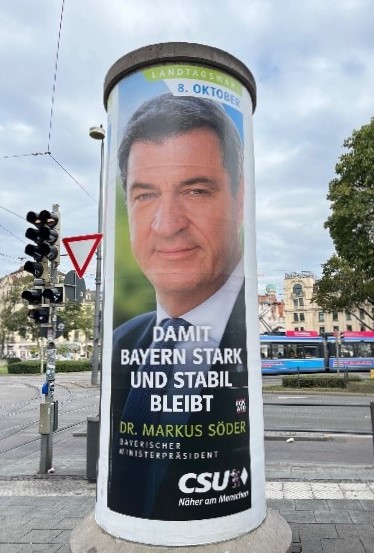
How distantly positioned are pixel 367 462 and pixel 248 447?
5.49m

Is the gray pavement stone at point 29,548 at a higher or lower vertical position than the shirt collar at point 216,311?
lower

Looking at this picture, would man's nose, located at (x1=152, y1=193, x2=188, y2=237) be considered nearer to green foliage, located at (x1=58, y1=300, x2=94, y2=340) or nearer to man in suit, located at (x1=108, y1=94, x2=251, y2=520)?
man in suit, located at (x1=108, y1=94, x2=251, y2=520)

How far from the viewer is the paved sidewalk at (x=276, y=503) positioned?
4.91 meters

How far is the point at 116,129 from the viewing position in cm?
464

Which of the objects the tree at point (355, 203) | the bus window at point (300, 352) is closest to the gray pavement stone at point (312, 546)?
the tree at point (355, 203)

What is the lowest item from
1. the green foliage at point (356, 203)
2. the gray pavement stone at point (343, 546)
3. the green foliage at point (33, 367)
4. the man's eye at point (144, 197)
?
the gray pavement stone at point (343, 546)

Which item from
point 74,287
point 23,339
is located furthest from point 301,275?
point 74,287

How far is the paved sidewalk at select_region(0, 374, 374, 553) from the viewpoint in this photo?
491 cm

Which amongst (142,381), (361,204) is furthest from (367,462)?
(361,204)

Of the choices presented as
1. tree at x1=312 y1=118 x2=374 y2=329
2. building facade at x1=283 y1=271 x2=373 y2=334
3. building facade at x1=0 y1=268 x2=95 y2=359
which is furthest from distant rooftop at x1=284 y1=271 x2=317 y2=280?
tree at x1=312 y1=118 x2=374 y2=329

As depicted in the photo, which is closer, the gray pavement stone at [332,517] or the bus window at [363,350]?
the gray pavement stone at [332,517]

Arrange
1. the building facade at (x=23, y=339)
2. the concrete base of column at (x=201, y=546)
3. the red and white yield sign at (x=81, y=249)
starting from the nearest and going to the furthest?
1. the concrete base of column at (x=201, y=546)
2. the red and white yield sign at (x=81, y=249)
3. the building facade at (x=23, y=339)

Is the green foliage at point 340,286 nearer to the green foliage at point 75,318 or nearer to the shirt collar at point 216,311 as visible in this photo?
the shirt collar at point 216,311

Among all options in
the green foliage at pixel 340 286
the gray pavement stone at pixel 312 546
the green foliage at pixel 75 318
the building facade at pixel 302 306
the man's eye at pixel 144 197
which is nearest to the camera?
the man's eye at pixel 144 197
